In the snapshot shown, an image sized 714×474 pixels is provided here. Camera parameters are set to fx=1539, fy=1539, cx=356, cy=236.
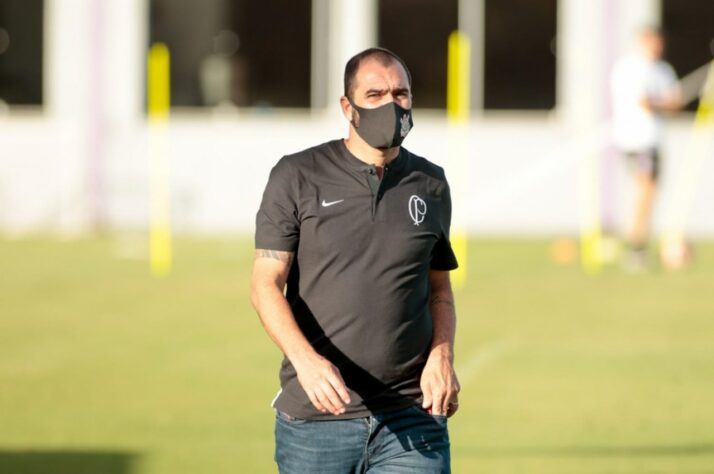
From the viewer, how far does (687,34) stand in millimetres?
22859

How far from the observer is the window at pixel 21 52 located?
2314 centimetres

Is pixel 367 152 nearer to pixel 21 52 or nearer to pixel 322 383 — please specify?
pixel 322 383

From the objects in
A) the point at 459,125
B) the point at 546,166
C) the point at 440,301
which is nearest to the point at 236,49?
the point at 546,166

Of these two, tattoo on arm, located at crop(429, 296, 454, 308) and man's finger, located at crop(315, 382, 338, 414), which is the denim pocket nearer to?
man's finger, located at crop(315, 382, 338, 414)

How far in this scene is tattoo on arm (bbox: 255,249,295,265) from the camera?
14.9 ft

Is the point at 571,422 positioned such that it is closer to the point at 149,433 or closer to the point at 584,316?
the point at 149,433

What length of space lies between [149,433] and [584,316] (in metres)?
5.82

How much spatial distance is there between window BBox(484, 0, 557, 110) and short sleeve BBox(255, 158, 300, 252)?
1883cm

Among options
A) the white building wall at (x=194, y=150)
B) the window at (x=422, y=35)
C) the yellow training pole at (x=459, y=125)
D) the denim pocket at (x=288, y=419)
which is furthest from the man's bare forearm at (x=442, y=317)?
the window at (x=422, y=35)

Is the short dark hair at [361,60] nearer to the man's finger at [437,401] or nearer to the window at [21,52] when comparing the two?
the man's finger at [437,401]

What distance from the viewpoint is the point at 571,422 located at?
30.4 feet

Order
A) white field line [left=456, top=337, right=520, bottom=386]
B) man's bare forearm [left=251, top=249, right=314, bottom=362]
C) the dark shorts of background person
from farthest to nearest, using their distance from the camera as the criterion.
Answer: the dark shorts of background person, white field line [left=456, top=337, right=520, bottom=386], man's bare forearm [left=251, top=249, right=314, bottom=362]

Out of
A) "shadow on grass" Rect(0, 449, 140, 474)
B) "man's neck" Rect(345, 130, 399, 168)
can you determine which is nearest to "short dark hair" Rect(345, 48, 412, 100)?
"man's neck" Rect(345, 130, 399, 168)

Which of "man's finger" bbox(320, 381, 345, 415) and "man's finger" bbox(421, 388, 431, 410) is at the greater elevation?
"man's finger" bbox(320, 381, 345, 415)
